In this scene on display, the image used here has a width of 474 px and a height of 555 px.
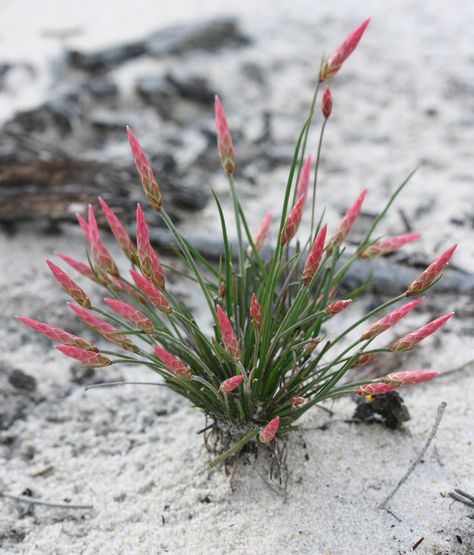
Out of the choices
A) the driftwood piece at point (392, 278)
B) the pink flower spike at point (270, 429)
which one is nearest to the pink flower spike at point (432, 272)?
the pink flower spike at point (270, 429)

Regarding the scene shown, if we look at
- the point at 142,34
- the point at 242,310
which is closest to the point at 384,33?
the point at 142,34

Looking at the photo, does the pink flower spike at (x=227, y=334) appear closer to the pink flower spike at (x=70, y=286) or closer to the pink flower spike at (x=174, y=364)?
the pink flower spike at (x=174, y=364)

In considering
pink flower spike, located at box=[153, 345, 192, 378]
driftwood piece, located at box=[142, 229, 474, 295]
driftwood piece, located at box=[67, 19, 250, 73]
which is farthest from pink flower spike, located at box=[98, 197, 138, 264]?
driftwood piece, located at box=[67, 19, 250, 73]

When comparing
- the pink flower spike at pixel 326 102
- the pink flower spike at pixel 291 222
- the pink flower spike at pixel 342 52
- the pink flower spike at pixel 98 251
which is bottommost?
the pink flower spike at pixel 98 251

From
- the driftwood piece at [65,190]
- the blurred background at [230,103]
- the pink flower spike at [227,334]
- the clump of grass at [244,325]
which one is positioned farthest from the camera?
the blurred background at [230,103]

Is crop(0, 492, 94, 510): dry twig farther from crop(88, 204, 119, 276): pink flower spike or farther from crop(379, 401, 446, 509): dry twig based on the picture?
crop(379, 401, 446, 509): dry twig

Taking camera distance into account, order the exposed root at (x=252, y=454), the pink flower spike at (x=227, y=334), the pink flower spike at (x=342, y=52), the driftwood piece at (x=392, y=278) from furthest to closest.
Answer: the driftwood piece at (x=392, y=278)
the exposed root at (x=252, y=454)
the pink flower spike at (x=342, y=52)
the pink flower spike at (x=227, y=334)
